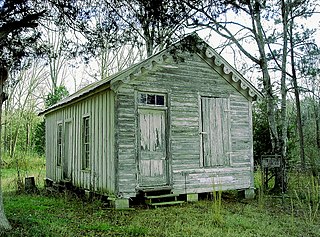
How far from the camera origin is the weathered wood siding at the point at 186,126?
9.27 meters

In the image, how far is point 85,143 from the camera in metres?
11.1

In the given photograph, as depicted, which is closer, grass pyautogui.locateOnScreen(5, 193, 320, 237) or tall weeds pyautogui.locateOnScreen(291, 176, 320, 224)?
grass pyautogui.locateOnScreen(5, 193, 320, 237)

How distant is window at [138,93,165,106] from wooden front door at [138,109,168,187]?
0.19m

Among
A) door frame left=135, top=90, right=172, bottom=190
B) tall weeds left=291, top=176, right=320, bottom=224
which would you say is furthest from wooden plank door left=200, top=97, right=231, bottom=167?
tall weeds left=291, top=176, right=320, bottom=224

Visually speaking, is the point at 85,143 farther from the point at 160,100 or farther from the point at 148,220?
the point at 148,220

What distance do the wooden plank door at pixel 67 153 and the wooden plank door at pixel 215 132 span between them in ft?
15.5

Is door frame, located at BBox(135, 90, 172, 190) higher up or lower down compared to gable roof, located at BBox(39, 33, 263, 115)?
lower down

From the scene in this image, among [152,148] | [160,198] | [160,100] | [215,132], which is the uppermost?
[160,100]

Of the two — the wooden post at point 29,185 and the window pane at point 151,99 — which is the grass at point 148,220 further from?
the window pane at point 151,99

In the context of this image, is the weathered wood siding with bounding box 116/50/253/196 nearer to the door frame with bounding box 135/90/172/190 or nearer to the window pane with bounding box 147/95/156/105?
the door frame with bounding box 135/90/172/190

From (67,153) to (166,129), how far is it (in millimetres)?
4471

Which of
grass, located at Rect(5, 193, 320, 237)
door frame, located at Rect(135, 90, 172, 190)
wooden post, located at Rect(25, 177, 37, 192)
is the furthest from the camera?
wooden post, located at Rect(25, 177, 37, 192)

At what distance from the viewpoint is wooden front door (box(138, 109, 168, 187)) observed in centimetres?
951

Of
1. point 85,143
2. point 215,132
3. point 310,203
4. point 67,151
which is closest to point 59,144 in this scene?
point 67,151
